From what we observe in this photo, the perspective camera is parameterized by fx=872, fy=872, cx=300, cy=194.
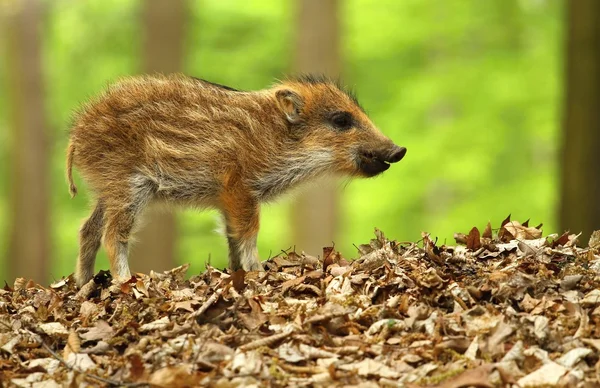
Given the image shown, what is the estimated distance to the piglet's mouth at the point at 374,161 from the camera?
732 cm

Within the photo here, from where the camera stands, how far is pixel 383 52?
19016 mm

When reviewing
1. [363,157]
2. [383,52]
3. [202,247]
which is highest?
[383,52]

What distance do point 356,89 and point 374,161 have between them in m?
11.2

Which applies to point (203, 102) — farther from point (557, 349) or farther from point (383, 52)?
point (383, 52)

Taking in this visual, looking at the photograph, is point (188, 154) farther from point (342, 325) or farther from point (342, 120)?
→ point (342, 325)

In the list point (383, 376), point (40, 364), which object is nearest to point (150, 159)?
point (40, 364)

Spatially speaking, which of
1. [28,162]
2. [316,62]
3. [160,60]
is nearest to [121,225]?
[160,60]

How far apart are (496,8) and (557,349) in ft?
50.7

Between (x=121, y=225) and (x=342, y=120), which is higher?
(x=342, y=120)

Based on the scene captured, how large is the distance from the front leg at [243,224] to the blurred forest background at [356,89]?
6612 millimetres

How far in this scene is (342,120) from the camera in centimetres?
748

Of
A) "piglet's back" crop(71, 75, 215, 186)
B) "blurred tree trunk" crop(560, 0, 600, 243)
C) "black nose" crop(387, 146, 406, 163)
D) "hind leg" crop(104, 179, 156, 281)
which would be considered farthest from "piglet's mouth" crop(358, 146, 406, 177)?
"blurred tree trunk" crop(560, 0, 600, 243)

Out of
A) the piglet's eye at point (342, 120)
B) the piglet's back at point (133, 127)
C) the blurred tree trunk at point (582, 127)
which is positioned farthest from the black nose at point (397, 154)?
the blurred tree trunk at point (582, 127)

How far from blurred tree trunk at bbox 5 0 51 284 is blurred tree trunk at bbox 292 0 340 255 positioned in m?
4.86
